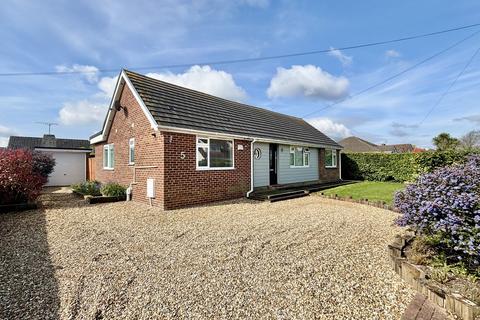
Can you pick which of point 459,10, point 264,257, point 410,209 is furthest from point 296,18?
point 264,257

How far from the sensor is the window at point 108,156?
13664mm

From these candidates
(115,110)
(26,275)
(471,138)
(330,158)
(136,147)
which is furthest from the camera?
(471,138)

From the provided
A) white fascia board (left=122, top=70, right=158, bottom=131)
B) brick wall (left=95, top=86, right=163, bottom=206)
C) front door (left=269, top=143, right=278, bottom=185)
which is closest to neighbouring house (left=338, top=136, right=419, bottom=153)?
front door (left=269, top=143, right=278, bottom=185)

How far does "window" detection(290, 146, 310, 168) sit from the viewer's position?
15.0m

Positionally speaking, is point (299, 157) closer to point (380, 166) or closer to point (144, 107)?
point (380, 166)

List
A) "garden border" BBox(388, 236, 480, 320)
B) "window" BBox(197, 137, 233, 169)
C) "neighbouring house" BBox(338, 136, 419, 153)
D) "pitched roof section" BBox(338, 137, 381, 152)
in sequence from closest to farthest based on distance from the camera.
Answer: "garden border" BBox(388, 236, 480, 320) → "window" BBox(197, 137, 233, 169) → "pitched roof section" BBox(338, 137, 381, 152) → "neighbouring house" BBox(338, 136, 419, 153)

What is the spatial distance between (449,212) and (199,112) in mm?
9735

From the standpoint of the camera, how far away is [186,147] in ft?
30.8

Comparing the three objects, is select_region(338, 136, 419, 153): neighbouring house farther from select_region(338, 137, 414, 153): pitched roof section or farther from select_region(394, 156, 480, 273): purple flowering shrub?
select_region(394, 156, 480, 273): purple flowering shrub

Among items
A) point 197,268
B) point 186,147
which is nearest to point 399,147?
point 186,147

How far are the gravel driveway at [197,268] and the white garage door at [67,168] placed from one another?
1292cm

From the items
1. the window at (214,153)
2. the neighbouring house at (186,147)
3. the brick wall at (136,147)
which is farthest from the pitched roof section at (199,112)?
the brick wall at (136,147)

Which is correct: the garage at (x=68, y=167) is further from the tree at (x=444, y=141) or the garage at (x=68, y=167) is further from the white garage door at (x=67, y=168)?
the tree at (x=444, y=141)

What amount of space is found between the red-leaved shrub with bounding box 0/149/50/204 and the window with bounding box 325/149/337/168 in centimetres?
1694
